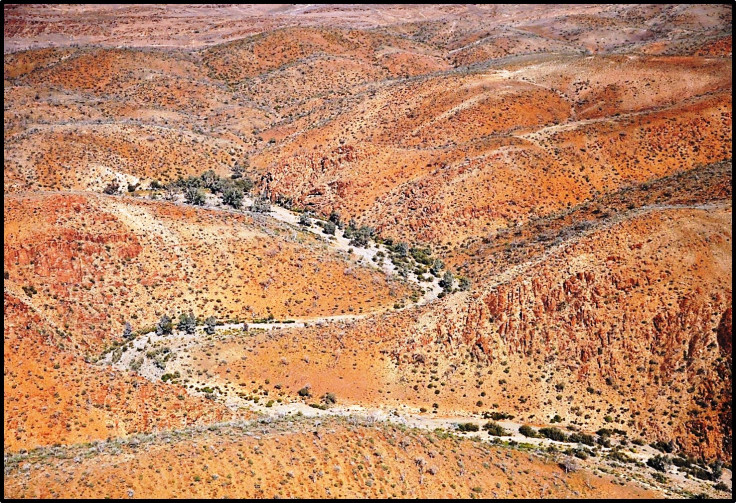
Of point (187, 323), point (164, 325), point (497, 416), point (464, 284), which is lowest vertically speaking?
point (497, 416)

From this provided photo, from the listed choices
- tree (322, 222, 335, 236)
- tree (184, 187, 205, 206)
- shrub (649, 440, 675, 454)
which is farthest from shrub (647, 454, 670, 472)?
tree (184, 187, 205, 206)

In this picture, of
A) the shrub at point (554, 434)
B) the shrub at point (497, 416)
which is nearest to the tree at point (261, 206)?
the shrub at point (497, 416)

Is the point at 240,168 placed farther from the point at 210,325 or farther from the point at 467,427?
the point at 467,427

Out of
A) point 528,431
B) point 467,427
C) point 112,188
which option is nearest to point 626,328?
point 528,431

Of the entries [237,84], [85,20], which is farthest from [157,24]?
[237,84]

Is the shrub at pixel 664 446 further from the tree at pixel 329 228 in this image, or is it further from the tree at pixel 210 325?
the tree at pixel 329 228

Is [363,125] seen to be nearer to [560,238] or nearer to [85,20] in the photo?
[560,238]

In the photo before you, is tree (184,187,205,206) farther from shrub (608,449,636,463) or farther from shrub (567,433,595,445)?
shrub (608,449,636,463)
